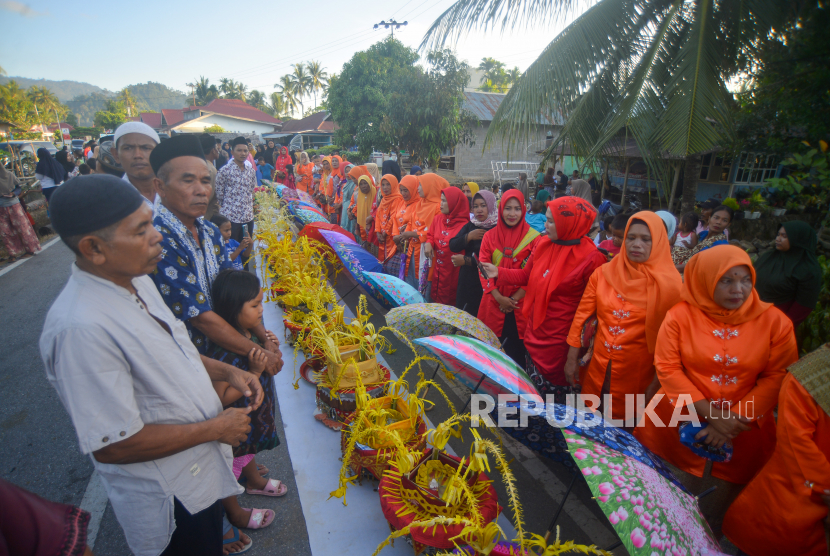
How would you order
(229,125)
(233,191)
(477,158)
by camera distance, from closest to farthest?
(233,191)
(477,158)
(229,125)

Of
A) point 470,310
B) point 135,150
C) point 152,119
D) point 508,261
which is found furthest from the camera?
point 152,119

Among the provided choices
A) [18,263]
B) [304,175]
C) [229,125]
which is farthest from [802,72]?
[229,125]

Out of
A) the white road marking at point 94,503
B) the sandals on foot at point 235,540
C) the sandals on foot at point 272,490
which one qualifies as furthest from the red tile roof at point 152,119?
the sandals on foot at point 235,540

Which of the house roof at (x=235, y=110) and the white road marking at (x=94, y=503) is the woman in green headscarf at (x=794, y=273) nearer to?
the white road marking at (x=94, y=503)

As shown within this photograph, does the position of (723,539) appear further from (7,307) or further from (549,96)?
(7,307)

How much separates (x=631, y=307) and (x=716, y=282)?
0.44 meters

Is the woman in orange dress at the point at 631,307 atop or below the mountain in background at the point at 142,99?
below

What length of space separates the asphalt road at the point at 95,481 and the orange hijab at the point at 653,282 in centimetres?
100

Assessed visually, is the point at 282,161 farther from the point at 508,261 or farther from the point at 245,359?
the point at 245,359

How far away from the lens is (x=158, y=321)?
1.29 metres

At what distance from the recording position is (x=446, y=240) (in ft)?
13.4

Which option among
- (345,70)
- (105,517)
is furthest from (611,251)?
(345,70)

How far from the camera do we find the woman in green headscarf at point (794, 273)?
3.01 meters

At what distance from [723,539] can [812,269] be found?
219 centimetres
